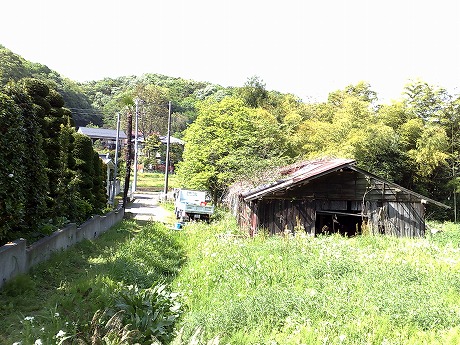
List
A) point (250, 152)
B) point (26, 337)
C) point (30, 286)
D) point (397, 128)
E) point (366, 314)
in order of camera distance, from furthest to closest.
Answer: point (397, 128) < point (250, 152) < point (30, 286) < point (366, 314) < point (26, 337)

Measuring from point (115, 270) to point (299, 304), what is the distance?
367 cm

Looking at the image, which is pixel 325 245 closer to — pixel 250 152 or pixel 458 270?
pixel 458 270

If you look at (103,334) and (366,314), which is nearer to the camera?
(103,334)

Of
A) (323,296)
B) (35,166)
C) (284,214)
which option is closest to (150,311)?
(323,296)

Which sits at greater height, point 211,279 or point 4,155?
point 4,155

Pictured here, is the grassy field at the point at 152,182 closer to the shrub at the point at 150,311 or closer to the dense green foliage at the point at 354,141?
the dense green foliage at the point at 354,141

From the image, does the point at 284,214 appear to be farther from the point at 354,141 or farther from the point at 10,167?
the point at 354,141

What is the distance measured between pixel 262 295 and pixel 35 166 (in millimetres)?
5823

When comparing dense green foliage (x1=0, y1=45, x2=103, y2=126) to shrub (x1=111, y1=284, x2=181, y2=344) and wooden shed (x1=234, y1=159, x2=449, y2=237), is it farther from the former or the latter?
shrub (x1=111, y1=284, x2=181, y2=344)

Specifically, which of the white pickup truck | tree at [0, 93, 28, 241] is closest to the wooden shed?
the white pickup truck

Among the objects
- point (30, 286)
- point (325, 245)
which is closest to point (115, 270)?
point (30, 286)

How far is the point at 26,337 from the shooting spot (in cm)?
419

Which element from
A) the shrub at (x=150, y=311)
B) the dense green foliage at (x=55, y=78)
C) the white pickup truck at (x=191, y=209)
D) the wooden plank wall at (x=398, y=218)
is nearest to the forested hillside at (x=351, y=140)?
the white pickup truck at (x=191, y=209)

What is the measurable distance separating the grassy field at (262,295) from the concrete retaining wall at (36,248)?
0.25 meters
